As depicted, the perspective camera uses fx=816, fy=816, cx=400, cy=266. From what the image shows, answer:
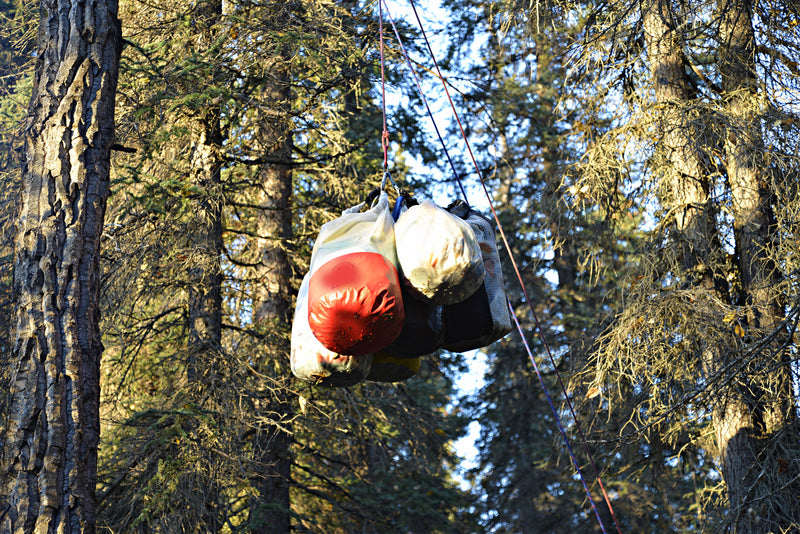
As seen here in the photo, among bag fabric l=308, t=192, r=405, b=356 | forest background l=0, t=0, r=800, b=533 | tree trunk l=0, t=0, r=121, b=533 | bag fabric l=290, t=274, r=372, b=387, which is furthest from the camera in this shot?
forest background l=0, t=0, r=800, b=533

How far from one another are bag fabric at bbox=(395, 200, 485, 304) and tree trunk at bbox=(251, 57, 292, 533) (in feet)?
15.0

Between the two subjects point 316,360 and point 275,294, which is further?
point 275,294

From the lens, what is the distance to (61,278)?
14.3 feet

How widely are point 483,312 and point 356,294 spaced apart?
0.87m

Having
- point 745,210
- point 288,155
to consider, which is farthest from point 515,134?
point 745,210

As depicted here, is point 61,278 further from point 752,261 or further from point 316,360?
point 752,261

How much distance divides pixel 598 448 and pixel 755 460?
2.16 meters

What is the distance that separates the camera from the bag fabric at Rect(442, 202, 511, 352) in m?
3.69

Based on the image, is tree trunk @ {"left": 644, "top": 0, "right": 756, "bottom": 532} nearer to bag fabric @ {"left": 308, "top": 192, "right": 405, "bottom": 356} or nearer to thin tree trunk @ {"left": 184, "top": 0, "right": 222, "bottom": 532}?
bag fabric @ {"left": 308, "top": 192, "right": 405, "bottom": 356}

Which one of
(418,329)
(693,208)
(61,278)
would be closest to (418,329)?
(418,329)

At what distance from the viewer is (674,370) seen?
664 centimetres

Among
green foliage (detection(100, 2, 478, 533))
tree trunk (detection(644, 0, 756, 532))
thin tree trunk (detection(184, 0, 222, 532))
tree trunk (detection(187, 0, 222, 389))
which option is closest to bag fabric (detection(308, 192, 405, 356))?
green foliage (detection(100, 2, 478, 533))

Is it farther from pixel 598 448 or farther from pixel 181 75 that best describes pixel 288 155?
pixel 598 448

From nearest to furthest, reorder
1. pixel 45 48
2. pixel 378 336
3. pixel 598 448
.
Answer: pixel 378 336
pixel 45 48
pixel 598 448
